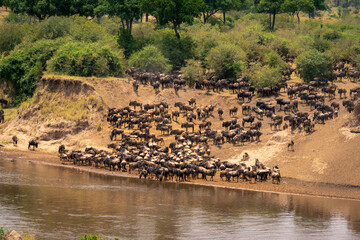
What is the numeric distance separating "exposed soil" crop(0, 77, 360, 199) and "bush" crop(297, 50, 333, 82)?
2.63 metres

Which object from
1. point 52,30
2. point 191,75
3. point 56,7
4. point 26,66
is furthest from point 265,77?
point 56,7

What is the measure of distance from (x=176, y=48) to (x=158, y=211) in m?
40.3

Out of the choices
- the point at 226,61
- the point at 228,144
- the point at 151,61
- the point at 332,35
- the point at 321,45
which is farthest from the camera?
the point at 332,35

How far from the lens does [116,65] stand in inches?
2259

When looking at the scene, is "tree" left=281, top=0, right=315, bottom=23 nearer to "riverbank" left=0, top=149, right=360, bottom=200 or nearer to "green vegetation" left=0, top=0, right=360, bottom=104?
"green vegetation" left=0, top=0, right=360, bottom=104

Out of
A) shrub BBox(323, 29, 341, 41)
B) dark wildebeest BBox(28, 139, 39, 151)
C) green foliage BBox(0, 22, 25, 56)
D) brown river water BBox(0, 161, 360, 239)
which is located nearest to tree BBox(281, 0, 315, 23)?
shrub BBox(323, 29, 341, 41)

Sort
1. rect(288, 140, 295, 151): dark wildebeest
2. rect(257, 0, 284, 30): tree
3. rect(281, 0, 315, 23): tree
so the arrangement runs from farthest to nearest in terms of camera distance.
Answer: rect(257, 0, 284, 30): tree
rect(281, 0, 315, 23): tree
rect(288, 140, 295, 151): dark wildebeest

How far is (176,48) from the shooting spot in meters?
66.9

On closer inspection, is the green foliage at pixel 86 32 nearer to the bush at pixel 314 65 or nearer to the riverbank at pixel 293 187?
the bush at pixel 314 65

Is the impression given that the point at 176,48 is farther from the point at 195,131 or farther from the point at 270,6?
the point at 270,6

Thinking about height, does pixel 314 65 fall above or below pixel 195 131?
above

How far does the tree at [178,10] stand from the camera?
66.1 m

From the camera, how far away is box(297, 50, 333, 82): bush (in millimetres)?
55281

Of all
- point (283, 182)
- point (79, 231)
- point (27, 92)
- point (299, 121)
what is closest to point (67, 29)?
point (27, 92)
